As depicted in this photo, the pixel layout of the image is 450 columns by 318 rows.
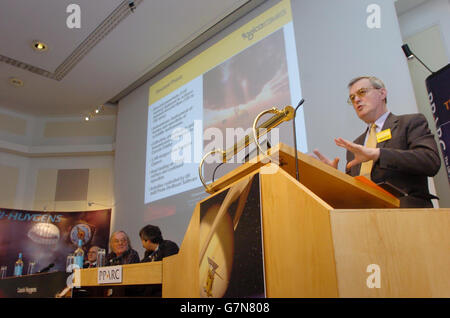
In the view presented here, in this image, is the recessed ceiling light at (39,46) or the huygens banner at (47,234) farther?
the huygens banner at (47,234)

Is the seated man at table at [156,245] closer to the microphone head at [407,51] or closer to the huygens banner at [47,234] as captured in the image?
the huygens banner at [47,234]

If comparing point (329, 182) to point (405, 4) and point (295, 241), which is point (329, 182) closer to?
point (295, 241)

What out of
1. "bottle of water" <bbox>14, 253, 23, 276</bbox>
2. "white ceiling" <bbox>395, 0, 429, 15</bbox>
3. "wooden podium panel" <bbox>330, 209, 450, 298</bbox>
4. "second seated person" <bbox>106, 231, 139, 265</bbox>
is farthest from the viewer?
"bottle of water" <bbox>14, 253, 23, 276</bbox>

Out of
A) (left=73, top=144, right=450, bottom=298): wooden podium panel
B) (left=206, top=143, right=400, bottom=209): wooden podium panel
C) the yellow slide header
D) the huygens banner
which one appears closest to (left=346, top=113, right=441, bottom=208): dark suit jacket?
(left=206, top=143, right=400, bottom=209): wooden podium panel

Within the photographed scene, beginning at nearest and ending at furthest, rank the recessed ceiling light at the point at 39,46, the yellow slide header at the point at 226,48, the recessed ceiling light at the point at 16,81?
1. the yellow slide header at the point at 226,48
2. the recessed ceiling light at the point at 39,46
3. the recessed ceiling light at the point at 16,81

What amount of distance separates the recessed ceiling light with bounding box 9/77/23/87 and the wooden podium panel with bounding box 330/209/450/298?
5.84 m

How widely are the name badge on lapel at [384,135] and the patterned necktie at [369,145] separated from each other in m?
0.05

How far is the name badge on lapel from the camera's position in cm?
168

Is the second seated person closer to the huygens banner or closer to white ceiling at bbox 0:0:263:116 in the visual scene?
the huygens banner

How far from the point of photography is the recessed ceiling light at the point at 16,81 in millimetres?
5422

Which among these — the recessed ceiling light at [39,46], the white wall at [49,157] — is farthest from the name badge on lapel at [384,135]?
the white wall at [49,157]

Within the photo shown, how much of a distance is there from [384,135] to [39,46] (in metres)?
4.57

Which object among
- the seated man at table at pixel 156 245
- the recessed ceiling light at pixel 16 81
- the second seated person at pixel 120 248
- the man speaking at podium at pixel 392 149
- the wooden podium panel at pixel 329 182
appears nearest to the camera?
the wooden podium panel at pixel 329 182

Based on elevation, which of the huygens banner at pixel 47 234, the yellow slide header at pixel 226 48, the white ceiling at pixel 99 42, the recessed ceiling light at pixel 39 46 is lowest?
the huygens banner at pixel 47 234
